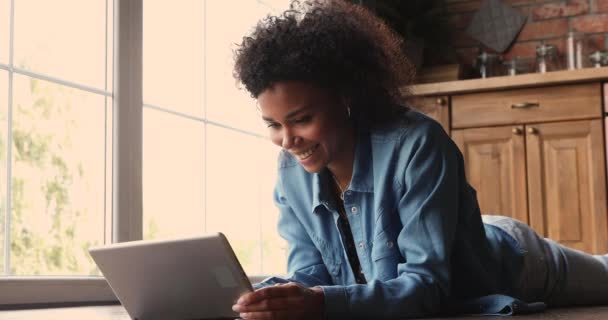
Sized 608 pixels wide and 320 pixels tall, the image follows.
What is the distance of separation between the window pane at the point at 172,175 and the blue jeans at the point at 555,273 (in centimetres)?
143

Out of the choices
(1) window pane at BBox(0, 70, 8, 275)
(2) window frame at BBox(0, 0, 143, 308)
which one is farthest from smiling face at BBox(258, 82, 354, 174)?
(2) window frame at BBox(0, 0, 143, 308)

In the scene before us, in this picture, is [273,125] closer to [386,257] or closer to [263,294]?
[386,257]

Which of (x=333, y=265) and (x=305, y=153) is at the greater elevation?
(x=305, y=153)

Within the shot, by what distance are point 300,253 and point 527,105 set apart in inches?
101

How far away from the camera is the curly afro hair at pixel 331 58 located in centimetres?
180

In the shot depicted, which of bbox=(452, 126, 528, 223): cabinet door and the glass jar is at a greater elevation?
the glass jar

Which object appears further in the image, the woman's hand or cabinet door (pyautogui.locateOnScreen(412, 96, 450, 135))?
cabinet door (pyautogui.locateOnScreen(412, 96, 450, 135))

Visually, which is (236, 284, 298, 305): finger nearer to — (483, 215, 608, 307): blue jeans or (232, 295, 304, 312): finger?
(232, 295, 304, 312): finger

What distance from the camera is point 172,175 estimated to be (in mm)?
3391

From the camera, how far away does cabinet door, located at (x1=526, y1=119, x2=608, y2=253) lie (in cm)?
412

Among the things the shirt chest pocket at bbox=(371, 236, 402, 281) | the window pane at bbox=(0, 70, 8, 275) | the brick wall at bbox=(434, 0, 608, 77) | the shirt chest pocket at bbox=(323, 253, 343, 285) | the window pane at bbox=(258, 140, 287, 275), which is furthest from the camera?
the brick wall at bbox=(434, 0, 608, 77)

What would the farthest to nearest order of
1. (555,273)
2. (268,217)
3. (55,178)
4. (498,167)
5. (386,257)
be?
1. (498,167)
2. (268,217)
3. (55,178)
4. (555,273)
5. (386,257)

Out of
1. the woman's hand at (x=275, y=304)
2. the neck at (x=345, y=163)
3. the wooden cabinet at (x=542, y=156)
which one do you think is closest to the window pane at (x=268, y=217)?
the wooden cabinet at (x=542, y=156)

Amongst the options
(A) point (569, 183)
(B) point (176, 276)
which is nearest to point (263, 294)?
(B) point (176, 276)
